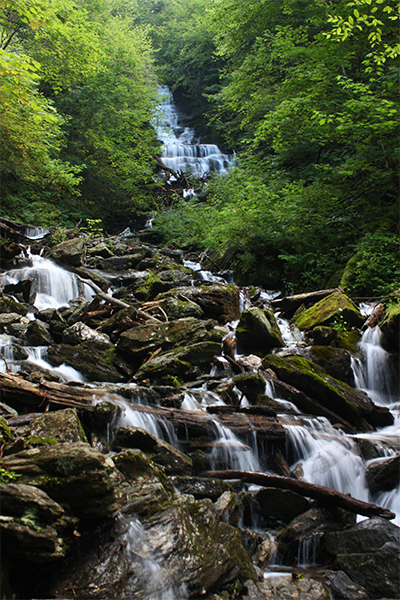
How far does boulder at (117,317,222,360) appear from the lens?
679 cm

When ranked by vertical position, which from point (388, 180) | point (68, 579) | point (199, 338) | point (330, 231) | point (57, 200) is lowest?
point (68, 579)

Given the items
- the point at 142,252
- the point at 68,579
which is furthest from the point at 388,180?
the point at 68,579

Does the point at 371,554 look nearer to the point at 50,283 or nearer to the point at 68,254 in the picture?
the point at 50,283

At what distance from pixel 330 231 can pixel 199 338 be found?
6890 mm

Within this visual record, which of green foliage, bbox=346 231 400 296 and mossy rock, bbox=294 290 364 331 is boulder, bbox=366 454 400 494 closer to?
mossy rock, bbox=294 290 364 331

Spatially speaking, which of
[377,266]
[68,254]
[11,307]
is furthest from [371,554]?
[68,254]

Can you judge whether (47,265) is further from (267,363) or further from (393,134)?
(393,134)

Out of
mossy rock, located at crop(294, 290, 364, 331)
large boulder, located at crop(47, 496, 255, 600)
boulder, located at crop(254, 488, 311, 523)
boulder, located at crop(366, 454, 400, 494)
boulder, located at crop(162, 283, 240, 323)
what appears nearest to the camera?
large boulder, located at crop(47, 496, 255, 600)

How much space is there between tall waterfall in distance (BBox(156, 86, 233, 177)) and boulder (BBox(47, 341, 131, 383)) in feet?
64.5

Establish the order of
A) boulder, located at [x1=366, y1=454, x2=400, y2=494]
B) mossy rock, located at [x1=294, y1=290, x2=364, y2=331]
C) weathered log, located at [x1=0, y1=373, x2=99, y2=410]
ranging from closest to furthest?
weathered log, located at [x1=0, y1=373, x2=99, y2=410] → boulder, located at [x1=366, y1=454, x2=400, y2=494] → mossy rock, located at [x1=294, y1=290, x2=364, y2=331]

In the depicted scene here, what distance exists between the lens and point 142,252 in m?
14.7

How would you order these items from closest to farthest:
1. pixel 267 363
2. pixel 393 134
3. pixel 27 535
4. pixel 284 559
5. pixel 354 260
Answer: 1. pixel 27 535
2. pixel 284 559
3. pixel 267 363
4. pixel 393 134
5. pixel 354 260

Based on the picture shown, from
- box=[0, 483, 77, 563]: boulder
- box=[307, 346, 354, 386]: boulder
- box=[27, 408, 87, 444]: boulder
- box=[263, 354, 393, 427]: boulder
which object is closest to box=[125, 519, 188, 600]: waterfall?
box=[0, 483, 77, 563]: boulder

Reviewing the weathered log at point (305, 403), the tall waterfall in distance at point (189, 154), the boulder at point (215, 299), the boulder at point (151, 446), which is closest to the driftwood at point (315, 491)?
the boulder at point (151, 446)
